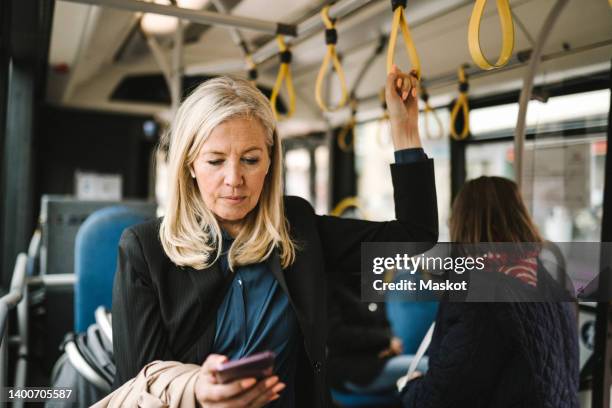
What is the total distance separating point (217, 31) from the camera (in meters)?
4.59

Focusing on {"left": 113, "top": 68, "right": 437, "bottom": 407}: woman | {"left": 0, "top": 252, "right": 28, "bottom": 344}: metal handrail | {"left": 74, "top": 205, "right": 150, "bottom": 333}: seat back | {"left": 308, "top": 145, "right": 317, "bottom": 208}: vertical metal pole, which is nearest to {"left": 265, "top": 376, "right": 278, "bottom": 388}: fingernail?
{"left": 113, "top": 68, "right": 437, "bottom": 407}: woman

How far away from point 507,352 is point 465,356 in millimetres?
110

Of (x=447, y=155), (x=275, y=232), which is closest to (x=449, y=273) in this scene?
(x=275, y=232)

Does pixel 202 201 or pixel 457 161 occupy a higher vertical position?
pixel 457 161

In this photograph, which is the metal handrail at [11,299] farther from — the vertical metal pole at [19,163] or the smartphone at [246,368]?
the vertical metal pole at [19,163]

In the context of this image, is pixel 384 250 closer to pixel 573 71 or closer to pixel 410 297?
pixel 410 297

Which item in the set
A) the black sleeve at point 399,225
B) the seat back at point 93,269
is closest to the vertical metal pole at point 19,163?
the seat back at point 93,269

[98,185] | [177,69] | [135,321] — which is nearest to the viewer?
[135,321]

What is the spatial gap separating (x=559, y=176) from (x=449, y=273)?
1095 mm

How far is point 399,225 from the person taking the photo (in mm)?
1286

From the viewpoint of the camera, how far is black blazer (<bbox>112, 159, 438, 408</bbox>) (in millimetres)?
1110

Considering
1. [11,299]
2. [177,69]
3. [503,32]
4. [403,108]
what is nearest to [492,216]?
[403,108]

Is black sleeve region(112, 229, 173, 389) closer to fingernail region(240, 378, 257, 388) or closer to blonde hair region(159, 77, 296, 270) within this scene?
blonde hair region(159, 77, 296, 270)

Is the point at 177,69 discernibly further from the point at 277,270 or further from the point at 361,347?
the point at 277,270
